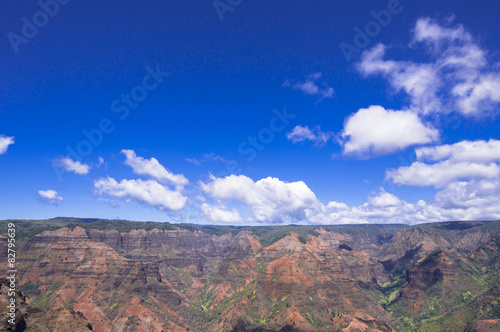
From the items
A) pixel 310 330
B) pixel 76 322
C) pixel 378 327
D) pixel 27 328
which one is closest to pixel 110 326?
pixel 76 322

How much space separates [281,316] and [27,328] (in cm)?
14493

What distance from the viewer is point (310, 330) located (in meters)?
188

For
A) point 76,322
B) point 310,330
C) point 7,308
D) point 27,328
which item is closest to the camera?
point 7,308

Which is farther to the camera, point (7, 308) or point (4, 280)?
point (4, 280)

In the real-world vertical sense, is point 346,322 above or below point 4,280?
below

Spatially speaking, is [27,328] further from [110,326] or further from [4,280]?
[110,326]

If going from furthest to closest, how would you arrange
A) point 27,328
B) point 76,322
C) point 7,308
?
point 76,322 → point 27,328 → point 7,308

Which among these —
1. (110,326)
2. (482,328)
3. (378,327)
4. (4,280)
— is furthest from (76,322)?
(482,328)

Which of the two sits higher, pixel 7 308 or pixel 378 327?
pixel 7 308

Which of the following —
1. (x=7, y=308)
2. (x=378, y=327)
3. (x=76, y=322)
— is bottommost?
(x=378, y=327)

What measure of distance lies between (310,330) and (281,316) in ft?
68.9

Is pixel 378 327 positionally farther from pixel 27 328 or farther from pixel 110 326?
pixel 27 328

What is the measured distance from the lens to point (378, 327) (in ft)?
651

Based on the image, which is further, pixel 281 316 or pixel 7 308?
pixel 281 316
